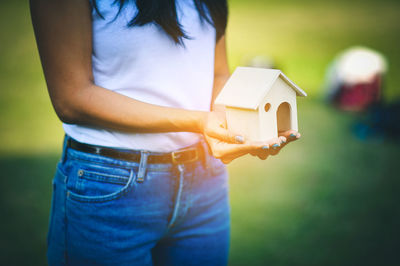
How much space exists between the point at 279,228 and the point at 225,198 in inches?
91.9

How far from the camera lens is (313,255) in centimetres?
311

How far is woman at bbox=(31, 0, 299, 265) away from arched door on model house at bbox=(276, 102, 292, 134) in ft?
0.42

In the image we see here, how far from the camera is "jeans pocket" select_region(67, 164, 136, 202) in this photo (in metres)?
1.09

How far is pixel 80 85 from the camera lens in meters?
1.06

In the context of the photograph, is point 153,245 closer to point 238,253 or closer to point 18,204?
point 238,253

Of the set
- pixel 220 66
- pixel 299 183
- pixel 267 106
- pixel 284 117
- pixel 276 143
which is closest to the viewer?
pixel 276 143

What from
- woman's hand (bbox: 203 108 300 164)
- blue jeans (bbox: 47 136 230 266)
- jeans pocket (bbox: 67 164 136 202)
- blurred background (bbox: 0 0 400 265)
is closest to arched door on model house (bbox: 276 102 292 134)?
woman's hand (bbox: 203 108 300 164)

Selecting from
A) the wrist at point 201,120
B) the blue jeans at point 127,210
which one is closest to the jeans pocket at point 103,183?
the blue jeans at point 127,210

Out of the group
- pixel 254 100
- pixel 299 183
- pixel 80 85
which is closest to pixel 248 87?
pixel 254 100

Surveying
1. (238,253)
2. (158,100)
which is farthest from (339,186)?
(158,100)

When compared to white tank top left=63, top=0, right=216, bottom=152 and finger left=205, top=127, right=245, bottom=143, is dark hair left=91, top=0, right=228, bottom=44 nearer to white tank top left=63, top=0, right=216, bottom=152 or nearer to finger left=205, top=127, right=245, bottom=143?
white tank top left=63, top=0, right=216, bottom=152

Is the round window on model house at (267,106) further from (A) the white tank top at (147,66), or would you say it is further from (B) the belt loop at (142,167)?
(B) the belt loop at (142,167)

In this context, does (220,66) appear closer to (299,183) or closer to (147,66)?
(147,66)

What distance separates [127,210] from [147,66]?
447 mm
